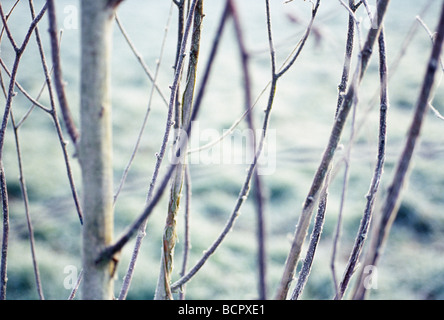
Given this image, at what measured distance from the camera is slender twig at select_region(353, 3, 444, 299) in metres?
0.33

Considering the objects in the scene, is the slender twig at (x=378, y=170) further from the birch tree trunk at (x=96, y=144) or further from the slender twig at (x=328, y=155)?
the birch tree trunk at (x=96, y=144)

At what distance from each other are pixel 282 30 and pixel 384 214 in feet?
12.2

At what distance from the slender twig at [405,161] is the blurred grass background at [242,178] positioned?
19.8 inches

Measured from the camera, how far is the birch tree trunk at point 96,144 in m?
0.36

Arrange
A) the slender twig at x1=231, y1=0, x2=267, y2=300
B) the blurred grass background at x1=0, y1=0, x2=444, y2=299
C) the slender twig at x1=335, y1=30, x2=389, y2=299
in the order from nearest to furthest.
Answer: the slender twig at x1=231, y1=0, x2=267, y2=300, the slender twig at x1=335, y1=30, x2=389, y2=299, the blurred grass background at x1=0, y1=0, x2=444, y2=299

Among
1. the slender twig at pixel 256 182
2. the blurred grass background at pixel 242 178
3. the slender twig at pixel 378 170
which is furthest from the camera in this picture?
the blurred grass background at pixel 242 178

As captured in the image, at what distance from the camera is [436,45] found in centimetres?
33

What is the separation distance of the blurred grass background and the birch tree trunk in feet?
1.86

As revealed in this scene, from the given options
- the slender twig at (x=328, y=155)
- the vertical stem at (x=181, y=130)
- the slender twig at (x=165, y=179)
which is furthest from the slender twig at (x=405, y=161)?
the vertical stem at (x=181, y=130)

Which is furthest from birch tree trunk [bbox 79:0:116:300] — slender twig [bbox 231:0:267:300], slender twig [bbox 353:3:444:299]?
slender twig [bbox 353:3:444:299]

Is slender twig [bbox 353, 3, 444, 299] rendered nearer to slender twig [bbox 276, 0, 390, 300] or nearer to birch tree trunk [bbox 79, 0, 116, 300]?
slender twig [bbox 276, 0, 390, 300]

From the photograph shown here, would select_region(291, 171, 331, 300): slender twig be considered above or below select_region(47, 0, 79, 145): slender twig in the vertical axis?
below

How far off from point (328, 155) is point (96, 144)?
0.25 m

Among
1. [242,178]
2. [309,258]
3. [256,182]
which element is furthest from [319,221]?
[242,178]
